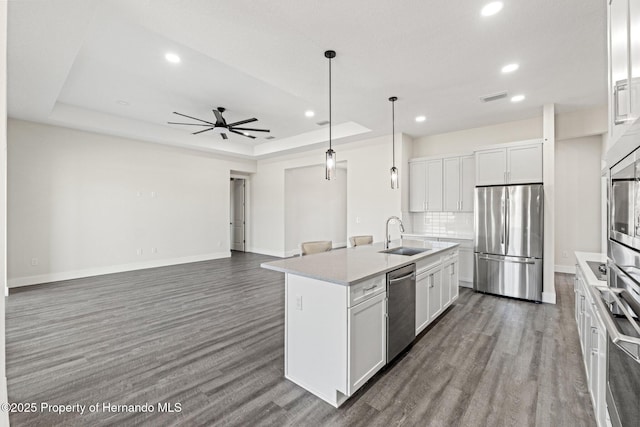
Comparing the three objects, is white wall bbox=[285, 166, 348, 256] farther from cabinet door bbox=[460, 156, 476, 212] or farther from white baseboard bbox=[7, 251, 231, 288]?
cabinet door bbox=[460, 156, 476, 212]

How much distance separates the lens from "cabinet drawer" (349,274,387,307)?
7.04ft

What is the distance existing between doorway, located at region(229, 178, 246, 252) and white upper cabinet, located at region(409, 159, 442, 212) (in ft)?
17.9

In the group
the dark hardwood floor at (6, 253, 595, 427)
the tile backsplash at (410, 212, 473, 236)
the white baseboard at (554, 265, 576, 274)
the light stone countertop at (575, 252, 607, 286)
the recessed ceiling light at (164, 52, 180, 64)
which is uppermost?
the recessed ceiling light at (164, 52, 180, 64)

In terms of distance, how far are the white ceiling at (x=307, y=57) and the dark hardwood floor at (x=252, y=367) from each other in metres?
2.87

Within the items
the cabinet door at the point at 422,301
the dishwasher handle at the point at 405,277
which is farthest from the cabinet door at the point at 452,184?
the dishwasher handle at the point at 405,277

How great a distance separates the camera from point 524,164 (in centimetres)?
457

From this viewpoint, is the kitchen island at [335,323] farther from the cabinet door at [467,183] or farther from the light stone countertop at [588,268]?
the cabinet door at [467,183]

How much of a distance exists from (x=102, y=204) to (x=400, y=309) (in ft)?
20.5

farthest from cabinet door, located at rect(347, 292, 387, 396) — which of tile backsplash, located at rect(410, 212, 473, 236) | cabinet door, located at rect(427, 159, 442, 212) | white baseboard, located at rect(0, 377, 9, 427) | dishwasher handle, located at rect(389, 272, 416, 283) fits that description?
tile backsplash, located at rect(410, 212, 473, 236)

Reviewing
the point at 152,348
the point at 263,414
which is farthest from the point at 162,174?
the point at 263,414

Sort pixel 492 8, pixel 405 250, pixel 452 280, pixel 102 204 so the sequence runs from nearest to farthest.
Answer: pixel 492 8 < pixel 405 250 < pixel 452 280 < pixel 102 204

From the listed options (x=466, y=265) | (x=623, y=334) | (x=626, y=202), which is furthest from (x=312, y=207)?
(x=623, y=334)

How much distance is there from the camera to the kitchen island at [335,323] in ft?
7.00

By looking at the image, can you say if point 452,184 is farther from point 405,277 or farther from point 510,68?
point 405,277
